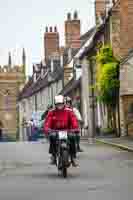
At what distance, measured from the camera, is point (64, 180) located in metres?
14.6

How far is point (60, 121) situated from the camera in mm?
16047

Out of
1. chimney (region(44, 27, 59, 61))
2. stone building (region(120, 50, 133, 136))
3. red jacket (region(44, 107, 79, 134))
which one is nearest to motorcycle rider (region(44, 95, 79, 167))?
red jacket (region(44, 107, 79, 134))

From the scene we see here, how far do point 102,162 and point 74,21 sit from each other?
53537mm

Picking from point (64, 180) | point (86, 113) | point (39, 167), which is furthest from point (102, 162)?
point (86, 113)

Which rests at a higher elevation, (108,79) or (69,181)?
(108,79)

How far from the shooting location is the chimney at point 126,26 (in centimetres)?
4459

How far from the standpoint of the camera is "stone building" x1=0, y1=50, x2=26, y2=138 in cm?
11512

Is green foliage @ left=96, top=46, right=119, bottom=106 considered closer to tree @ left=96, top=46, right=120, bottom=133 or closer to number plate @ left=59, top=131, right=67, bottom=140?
tree @ left=96, top=46, right=120, bottom=133

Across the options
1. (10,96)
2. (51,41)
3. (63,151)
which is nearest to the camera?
(63,151)

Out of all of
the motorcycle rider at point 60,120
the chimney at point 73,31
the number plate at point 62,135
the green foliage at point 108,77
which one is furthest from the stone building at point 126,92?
the chimney at point 73,31

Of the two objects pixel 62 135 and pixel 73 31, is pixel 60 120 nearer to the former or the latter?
pixel 62 135

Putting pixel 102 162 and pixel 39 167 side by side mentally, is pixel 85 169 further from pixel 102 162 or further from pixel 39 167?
pixel 102 162

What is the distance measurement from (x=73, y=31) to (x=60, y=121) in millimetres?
57957

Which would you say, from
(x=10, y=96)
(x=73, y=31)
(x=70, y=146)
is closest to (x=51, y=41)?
(x=73, y=31)
